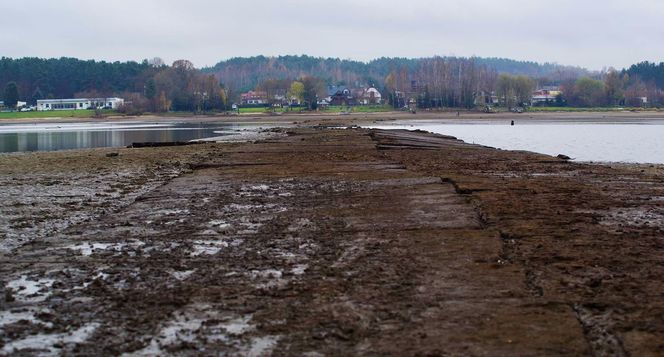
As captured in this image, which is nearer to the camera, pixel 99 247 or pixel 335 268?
pixel 335 268

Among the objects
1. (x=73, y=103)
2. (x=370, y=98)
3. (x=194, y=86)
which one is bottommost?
(x=73, y=103)

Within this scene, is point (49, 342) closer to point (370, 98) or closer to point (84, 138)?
point (84, 138)

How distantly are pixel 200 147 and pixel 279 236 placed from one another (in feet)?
78.3

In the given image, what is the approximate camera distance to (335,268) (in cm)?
880

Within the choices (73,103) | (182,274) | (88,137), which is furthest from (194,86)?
(182,274)

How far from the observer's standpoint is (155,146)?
36031mm

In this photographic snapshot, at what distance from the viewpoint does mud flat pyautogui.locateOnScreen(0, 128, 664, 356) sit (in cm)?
617

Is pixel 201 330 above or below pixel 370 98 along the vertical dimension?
below

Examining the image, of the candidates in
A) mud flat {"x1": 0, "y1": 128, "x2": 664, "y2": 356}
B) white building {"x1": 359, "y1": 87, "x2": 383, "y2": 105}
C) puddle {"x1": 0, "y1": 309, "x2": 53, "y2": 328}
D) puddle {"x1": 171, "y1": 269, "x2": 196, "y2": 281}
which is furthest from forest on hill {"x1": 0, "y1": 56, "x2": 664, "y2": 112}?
puddle {"x1": 0, "y1": 309, "x2": 53, "y2": 328}

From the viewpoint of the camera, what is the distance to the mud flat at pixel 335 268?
6.17m

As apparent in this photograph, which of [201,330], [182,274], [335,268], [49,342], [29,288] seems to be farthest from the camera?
[335,268]

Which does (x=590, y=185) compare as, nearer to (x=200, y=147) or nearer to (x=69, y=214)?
(x=69, y=214)

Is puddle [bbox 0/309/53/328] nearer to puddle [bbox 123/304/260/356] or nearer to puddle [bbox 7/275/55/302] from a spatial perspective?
puddle [bbox 7/275/55/302]

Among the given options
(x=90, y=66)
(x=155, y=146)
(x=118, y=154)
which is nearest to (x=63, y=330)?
(x=118, y=154)
